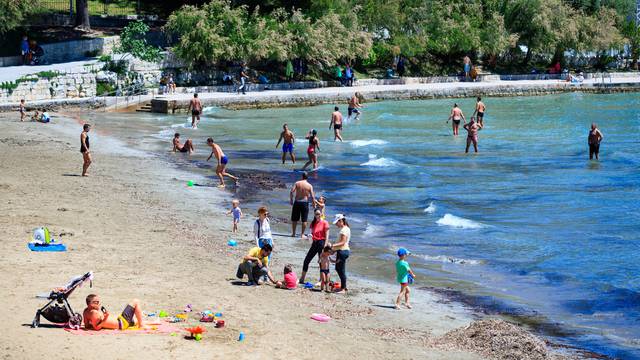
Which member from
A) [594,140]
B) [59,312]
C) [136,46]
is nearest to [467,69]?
[136,46]

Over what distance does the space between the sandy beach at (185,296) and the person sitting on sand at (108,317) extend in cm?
33

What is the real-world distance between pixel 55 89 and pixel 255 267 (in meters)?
33.7

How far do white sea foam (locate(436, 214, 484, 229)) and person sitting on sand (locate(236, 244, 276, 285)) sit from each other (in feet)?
24.3

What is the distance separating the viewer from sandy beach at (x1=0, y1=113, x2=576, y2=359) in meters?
12.2

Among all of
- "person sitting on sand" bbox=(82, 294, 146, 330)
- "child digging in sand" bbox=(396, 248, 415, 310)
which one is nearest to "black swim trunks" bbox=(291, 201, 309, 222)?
"child digging in sand" bbox=(396, 248, 415, 310)

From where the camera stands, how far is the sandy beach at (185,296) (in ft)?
40.2

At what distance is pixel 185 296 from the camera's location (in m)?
14.6

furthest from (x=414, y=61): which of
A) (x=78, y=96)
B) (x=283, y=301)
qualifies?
(x=283, y=301)

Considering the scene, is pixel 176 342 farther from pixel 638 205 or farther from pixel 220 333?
pixel 638 205

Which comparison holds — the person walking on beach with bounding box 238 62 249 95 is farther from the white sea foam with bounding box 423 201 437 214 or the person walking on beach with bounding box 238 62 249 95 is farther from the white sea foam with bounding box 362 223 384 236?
the white sea foam with bounding box 362 223 384 236

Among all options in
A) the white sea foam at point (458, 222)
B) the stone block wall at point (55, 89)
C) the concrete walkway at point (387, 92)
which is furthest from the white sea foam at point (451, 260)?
the stone block wall at point (55, 89)

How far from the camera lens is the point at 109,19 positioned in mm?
61312

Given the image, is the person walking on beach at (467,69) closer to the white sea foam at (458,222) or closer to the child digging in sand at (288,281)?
the white sea foam at (458,222)

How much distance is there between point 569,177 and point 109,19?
38.6 metres
